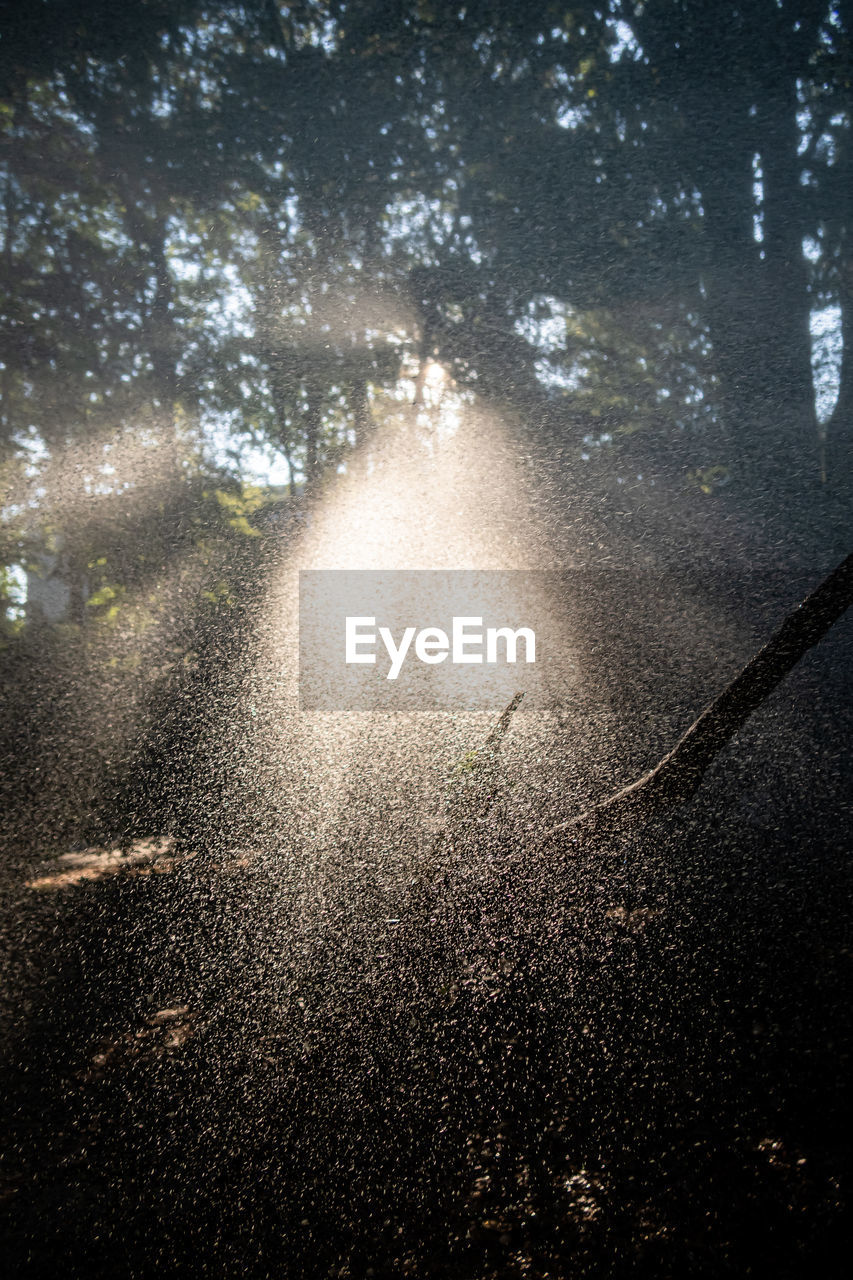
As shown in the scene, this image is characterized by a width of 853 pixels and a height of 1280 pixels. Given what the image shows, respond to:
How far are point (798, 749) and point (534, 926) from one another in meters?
2.12

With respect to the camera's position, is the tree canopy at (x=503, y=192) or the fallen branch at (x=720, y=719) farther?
the tree canopy at (x=503, y=192)

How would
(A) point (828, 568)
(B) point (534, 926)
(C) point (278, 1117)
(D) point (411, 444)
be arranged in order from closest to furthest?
1. (C) point (278, 1117)
2. (B) point (534, 926)
3. (A) point (828, 568)
4. (D) point (411, 444)

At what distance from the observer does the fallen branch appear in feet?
7.02

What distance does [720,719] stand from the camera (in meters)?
2.49

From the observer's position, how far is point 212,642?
4.41 m

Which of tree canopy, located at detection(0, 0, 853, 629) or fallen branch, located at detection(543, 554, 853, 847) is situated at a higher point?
tree canopy, located at detection(0, 0, 853, 629)

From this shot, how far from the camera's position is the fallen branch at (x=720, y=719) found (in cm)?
214

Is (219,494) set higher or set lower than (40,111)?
lower

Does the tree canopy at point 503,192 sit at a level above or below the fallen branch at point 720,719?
above

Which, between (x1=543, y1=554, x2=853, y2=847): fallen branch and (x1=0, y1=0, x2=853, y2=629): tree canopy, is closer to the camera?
(x1=543, y1=554, x2=853, y2=847): fallen branch

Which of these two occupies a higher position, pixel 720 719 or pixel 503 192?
pixel 503 192

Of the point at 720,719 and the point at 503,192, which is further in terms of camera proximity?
the point at 503,192

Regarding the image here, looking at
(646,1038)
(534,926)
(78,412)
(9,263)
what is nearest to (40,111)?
(9,263)

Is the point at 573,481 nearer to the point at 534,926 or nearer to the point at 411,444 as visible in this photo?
the point at 411,444
